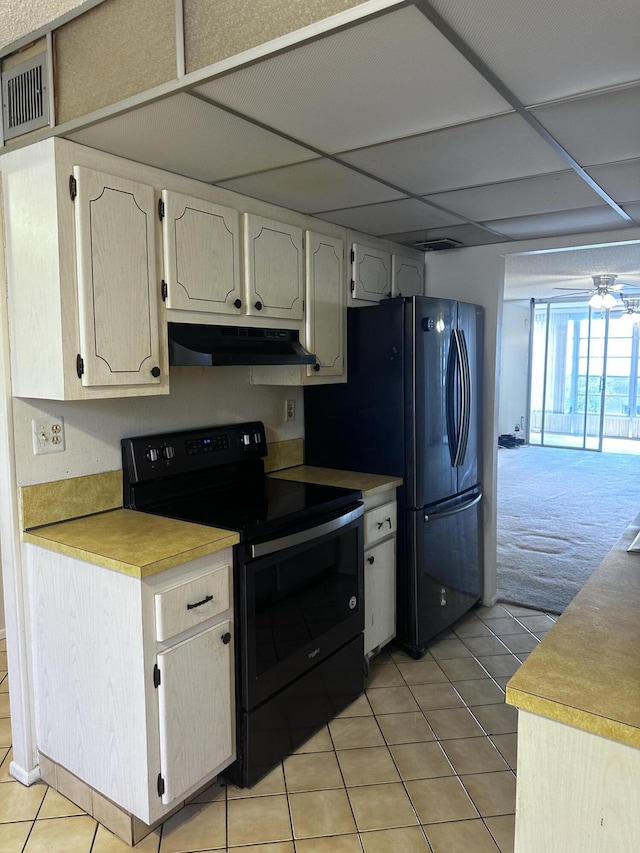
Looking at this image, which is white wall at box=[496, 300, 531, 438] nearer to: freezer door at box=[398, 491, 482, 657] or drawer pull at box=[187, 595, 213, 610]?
freezer door at box=[398, 491, 482, 657]

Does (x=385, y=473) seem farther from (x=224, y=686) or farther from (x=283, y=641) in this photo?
(x=224, y=686)

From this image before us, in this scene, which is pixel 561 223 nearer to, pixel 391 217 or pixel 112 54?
pixel 391 217

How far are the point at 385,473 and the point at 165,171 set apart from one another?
5.45 ft

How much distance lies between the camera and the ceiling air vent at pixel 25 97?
1.79 meters

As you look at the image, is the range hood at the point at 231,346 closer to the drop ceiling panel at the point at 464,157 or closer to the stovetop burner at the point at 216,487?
the stovetop burner at the point at 216,487

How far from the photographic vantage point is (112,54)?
158cm

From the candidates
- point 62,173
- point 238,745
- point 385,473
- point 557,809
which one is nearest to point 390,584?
point 385,473

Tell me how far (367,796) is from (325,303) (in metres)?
2.01

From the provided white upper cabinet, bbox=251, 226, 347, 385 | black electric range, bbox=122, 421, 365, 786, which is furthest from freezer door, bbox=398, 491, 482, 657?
white upper cabinet, bbox=251, 226, 347, 385

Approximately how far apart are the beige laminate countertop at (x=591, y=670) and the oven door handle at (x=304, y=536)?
1.00m

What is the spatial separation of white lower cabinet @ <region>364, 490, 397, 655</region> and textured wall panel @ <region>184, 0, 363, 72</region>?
6.07ft

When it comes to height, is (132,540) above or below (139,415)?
below

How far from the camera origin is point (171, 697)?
73.8 inches

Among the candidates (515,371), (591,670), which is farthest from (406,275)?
A: (515,371)
